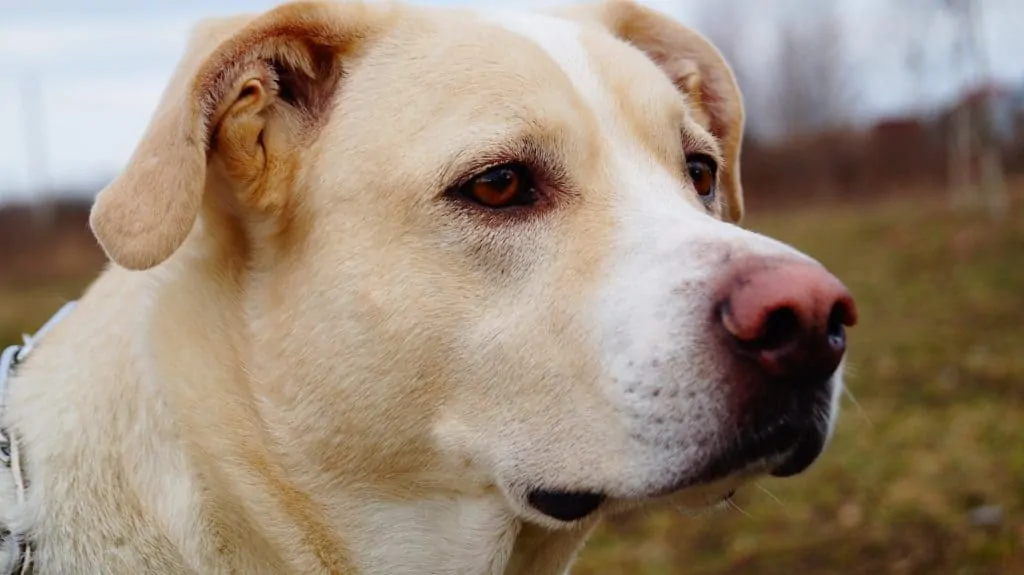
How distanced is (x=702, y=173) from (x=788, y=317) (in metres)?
1.05

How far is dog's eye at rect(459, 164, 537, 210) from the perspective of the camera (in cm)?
218

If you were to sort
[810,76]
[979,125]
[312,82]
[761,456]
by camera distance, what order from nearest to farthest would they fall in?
[761,456], [312,82], [979,125], [810,76]

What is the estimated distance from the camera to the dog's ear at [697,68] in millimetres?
3070

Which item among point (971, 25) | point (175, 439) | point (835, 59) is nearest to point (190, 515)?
point (175, 439)

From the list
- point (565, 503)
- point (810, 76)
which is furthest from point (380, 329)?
point (810, 76)

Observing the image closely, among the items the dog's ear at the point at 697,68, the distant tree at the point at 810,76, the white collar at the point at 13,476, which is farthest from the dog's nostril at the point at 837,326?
the distant tree at the point at 810,76

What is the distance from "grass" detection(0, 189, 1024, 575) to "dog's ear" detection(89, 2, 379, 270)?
5.04 feet

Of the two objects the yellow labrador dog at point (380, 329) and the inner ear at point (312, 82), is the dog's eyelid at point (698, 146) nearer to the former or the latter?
the yellow labrador dog at point (380, 329)

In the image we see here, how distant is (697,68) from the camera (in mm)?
3176

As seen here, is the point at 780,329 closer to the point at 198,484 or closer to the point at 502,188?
the point at 502,188

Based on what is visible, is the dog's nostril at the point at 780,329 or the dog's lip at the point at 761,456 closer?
the dog's nostril at the point at 780,329

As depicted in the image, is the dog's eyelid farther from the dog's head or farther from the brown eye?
the dog's head

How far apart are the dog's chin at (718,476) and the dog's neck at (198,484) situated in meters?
0.16

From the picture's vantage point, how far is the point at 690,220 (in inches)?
81.5
